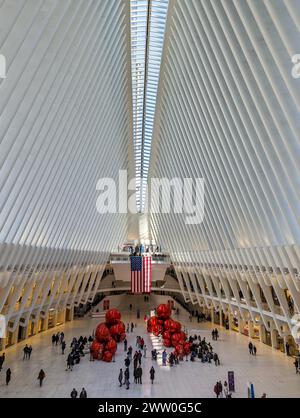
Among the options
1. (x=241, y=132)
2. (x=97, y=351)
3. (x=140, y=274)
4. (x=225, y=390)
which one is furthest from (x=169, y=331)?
(x=241, y=132)

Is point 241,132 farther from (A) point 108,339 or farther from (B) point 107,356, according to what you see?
(A) point 108,339

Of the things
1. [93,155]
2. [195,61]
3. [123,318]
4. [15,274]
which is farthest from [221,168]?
[123,318]

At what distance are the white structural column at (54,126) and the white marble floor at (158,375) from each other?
301 cm

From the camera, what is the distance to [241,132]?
1269 cm

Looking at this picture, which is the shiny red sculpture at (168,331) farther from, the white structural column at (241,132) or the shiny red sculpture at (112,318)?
the white structural column at (241,132)

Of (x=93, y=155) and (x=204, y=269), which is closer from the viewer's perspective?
(x=93, y=155)

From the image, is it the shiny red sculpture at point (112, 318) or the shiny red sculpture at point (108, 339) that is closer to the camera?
the shiny red sculpture at point (108, 339)

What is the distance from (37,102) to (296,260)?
10599mm

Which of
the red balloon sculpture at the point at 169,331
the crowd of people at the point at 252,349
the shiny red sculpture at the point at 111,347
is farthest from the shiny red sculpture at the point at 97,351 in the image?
the crowd of people at the point at 252,349

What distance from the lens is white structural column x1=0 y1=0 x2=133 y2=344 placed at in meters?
9.98

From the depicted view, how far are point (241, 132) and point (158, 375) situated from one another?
11.4 m

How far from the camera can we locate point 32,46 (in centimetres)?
962

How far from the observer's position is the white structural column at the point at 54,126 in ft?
32.7
